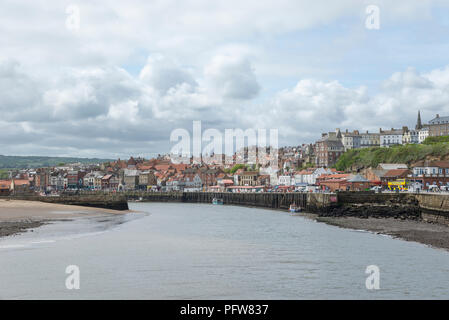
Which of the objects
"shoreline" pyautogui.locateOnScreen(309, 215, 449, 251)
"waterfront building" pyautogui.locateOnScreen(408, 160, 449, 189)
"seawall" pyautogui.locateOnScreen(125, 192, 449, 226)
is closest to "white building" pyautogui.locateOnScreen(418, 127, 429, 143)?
"waterfront building" pyautogui.locateOnScreen(408, 160, 449, 189)

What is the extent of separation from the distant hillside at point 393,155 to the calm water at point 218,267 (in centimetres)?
8295

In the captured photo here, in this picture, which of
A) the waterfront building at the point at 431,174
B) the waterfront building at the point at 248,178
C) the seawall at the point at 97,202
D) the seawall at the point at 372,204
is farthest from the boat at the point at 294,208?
the waterfront building at the point at 248,178

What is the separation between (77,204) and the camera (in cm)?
7594

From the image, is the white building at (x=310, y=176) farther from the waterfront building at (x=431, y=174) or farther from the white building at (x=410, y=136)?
the white building at (x=410, y=136)

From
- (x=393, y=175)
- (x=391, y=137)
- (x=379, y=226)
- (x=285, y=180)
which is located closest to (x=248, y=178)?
(x=285, y=180)

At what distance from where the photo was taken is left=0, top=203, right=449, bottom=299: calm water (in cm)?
1877

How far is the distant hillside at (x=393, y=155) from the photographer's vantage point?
111 m

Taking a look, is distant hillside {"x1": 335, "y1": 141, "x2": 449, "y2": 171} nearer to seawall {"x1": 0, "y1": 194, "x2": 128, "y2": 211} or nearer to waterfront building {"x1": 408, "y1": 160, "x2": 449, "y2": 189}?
waterfront building {"x1": 408, "y1": 160, "x2": 449, "y2": 189}

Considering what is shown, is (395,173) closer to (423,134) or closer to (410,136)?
(423,134)

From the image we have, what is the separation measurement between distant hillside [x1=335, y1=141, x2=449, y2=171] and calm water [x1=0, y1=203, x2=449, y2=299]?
82953mm

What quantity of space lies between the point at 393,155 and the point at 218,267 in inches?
4214
